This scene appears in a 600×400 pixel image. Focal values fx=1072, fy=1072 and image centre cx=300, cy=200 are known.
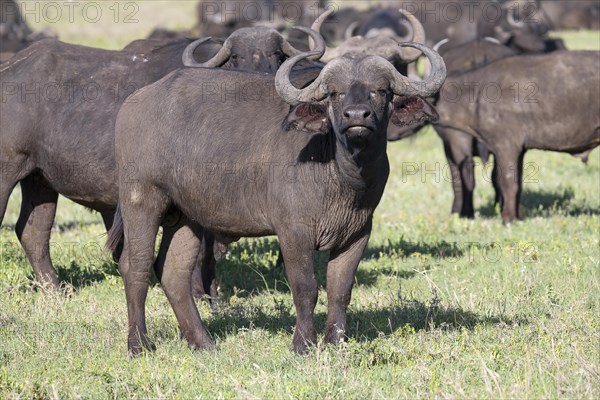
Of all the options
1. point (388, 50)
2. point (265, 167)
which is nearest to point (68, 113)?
point (265, 167)

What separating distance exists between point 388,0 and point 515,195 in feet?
90.1

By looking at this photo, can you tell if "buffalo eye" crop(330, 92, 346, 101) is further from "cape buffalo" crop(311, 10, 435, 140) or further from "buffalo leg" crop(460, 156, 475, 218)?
"buffalo leg" crop(460, 156, 475, 218)

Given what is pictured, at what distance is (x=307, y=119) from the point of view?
6.37 meters

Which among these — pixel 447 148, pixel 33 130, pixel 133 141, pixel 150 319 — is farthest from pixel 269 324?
pixel 447 148

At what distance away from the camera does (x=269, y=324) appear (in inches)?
301

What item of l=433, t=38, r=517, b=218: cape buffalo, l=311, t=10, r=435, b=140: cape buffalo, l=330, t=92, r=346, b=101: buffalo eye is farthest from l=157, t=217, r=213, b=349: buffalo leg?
l=433, t=38, r=517, b=218: cape buffalo

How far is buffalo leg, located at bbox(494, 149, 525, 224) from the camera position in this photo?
40.8 ft

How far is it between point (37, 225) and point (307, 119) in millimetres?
3970

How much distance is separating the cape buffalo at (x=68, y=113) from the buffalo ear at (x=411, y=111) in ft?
9.61

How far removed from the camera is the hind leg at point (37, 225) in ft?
31.0

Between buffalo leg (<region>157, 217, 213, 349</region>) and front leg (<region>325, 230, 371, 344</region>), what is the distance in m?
0.88

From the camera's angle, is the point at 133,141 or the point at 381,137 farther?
the point at 133,141

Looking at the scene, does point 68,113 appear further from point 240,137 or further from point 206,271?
point 240,137

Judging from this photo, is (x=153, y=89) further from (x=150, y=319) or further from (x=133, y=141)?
(x=150, y=319)
